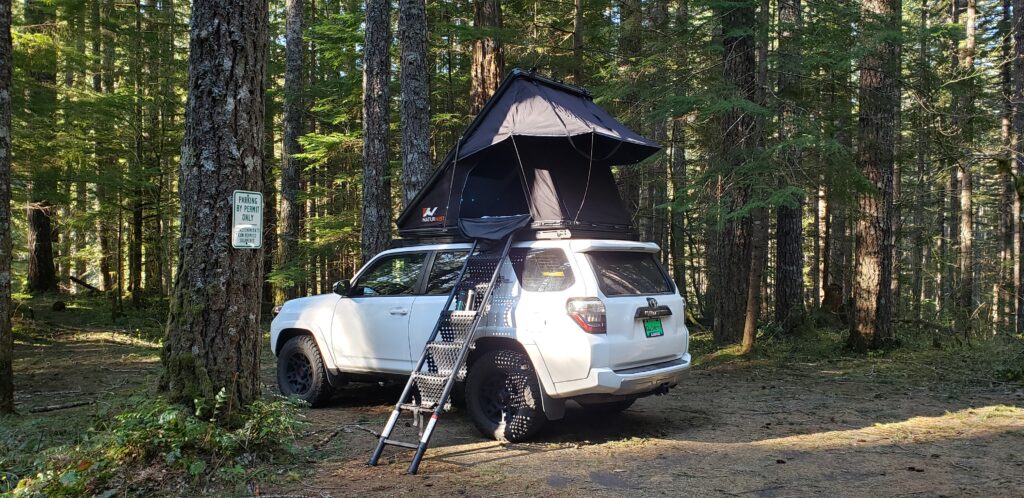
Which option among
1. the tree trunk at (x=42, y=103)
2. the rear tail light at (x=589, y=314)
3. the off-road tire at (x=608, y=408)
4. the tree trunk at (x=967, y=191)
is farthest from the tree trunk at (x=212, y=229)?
the tree trunk at (x=967, y=191)

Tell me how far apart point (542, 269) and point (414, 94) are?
6.46 metres

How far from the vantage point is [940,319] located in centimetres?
1642

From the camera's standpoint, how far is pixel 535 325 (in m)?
5.86

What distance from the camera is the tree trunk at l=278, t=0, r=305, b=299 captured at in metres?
17.4

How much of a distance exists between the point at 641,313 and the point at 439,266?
2342mm

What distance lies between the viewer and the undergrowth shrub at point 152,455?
4195 millimetres

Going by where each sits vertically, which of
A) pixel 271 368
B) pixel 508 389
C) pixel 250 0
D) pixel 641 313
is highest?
pixel 250 0

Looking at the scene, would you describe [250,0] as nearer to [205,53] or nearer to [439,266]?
[205,53]

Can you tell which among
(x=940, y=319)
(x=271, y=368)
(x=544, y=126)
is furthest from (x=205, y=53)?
(x=940, y=319)

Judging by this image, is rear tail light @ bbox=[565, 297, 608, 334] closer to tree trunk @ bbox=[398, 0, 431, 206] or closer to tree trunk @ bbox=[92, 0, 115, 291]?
tree trunk @ bbox=[398, 0, 431, 206]

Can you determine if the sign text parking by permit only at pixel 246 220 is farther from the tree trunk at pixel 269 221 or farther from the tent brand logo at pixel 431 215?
the tree trunk at pixel 269 221

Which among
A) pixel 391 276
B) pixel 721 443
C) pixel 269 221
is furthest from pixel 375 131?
pixel 269 221

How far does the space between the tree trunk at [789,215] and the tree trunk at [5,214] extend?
10.3 m

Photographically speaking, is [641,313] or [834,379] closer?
[641,313]
